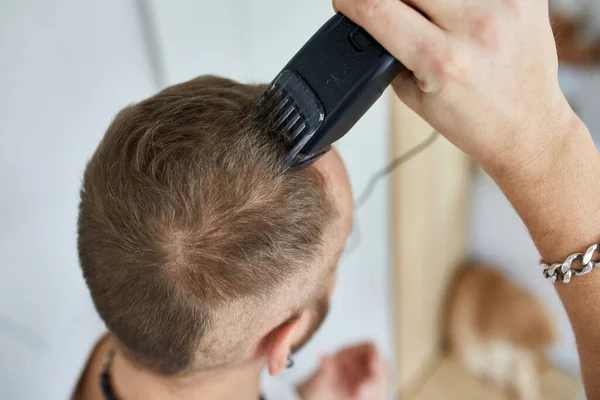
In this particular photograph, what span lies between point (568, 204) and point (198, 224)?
0.37 meters

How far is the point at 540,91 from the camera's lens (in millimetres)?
467

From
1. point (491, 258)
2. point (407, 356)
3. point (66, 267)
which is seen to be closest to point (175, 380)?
point (66, 267)

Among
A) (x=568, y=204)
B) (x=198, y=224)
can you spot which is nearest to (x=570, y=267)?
(x=568, y=204)

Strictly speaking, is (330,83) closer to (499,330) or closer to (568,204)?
(568,204)

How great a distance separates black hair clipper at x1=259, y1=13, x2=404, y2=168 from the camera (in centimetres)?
43

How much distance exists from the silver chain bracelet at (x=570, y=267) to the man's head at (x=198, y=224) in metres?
0.24

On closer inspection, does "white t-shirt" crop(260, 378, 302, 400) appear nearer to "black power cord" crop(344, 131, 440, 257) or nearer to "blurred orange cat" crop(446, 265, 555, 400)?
"black power cord" crop(344, 131, 440, 257)

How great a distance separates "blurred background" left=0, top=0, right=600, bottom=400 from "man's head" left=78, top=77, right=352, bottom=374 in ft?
0.66

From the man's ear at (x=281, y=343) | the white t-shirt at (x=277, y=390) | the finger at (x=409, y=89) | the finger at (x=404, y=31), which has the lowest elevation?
the white t-shirt at (x=277, y=390)

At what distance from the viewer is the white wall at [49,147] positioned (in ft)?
2.17

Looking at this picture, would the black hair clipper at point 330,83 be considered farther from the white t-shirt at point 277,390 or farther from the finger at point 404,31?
the white t-shirt at point 277,390

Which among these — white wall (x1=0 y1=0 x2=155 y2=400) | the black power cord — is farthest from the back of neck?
the black power cord

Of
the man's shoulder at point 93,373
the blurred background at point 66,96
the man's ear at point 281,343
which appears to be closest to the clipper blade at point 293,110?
the man's ear at point 281,343

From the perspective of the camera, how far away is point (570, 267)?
21.0 inches
